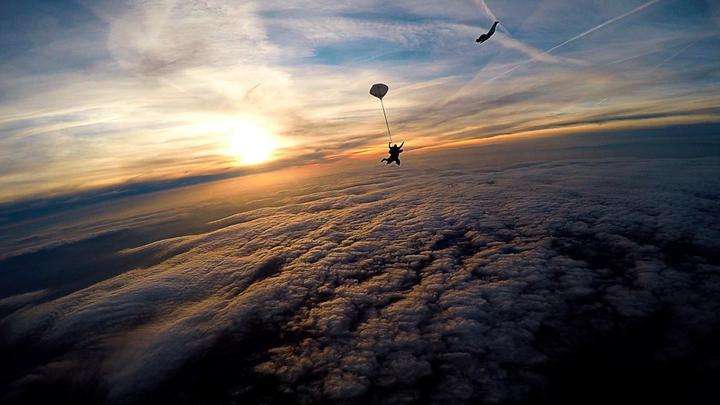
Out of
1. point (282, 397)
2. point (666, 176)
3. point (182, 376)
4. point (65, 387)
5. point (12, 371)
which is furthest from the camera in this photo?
point (666, 176)

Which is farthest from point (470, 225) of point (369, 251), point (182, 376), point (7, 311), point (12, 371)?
point (7, 311)

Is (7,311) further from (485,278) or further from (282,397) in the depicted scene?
(485,278)

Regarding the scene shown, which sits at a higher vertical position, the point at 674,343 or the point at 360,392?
the point at 360,392

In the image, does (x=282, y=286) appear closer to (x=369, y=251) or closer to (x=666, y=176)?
(x=369, y=251)

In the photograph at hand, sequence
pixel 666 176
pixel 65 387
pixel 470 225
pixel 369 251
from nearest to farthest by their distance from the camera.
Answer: pixel 65 387 < pixel 369 251 < pixel 470 225 < pixel 666 176

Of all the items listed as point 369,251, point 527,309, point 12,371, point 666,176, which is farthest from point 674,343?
point 666,176

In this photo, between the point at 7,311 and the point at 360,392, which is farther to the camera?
the point at 7,311
